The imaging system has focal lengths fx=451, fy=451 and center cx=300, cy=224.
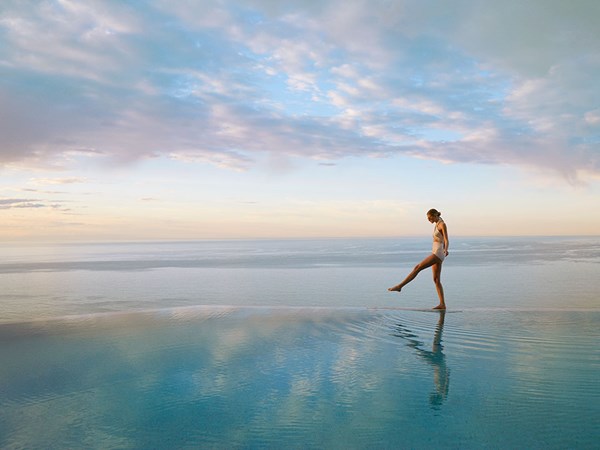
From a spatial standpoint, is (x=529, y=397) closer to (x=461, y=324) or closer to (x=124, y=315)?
(x=461, y=324)

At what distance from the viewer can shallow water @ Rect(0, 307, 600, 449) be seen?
388cm

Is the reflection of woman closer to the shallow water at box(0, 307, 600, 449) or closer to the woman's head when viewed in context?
the shallow water at box(0, 307, 600, 449)

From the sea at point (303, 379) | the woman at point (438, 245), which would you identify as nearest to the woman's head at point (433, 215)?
the woman at point (438, 245)

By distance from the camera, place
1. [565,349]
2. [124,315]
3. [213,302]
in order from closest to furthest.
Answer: [565,349], [124,315], [213,302]

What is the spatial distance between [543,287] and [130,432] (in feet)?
52.4

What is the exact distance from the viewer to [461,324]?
27.6 feet

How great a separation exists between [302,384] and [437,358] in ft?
6.88

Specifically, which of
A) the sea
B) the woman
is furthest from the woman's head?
the sea

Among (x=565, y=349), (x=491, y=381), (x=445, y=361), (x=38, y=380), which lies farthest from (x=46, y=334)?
(x=565, y=349)

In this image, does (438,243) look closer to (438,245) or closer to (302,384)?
(438,245)

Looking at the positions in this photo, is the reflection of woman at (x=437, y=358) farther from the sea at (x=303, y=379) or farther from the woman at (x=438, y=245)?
the woman at (x=438, y=245)

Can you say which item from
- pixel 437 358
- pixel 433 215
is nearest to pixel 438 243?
pixel 433 215

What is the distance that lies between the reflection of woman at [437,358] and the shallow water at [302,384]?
0.02m

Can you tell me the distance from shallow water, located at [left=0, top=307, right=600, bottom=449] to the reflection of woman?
20 mm
